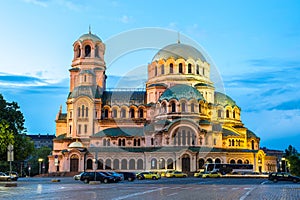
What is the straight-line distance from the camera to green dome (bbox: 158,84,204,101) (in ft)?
260

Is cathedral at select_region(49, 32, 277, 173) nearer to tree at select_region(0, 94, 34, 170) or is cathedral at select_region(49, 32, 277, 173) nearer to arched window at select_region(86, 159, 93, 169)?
arched window at select_region(86, 159, 93, 169)

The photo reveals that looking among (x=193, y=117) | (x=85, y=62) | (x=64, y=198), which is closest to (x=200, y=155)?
(x=193, y=117)

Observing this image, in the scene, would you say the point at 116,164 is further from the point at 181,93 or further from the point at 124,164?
the point at 181,93

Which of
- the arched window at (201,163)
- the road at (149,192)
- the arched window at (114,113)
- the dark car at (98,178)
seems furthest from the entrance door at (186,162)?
the road at (149,192)

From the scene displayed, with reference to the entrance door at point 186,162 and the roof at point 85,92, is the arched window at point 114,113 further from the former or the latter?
the entrance door at point 186,162

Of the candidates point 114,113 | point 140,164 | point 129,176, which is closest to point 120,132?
point 114,113

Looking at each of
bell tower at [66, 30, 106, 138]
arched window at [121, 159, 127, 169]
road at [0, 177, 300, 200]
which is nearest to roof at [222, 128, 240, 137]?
arched window at [121, 159, 127, 169]

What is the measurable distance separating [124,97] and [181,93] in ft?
39.8

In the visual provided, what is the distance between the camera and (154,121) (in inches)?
3191

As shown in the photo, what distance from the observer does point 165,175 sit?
220ft

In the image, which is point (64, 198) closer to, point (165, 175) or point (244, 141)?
point (165, 175)

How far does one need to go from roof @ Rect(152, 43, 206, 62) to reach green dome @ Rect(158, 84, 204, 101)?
27.1 ft

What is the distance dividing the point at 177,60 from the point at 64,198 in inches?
2608

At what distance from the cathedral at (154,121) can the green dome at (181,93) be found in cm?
17
